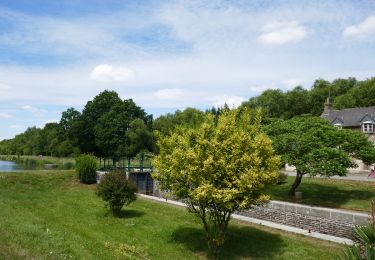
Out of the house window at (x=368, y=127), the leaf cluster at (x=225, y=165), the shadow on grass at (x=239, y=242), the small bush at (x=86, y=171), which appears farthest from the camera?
the house window at (x=368, y=127)

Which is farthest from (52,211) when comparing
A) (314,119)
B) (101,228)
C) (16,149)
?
(16,149)

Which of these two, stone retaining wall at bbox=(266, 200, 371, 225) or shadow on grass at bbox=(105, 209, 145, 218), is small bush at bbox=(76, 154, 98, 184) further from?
stone retaining wall at bbox=(266, 200, 371, 225)

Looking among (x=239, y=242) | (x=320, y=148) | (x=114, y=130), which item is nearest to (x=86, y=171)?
(x=320, y=148)

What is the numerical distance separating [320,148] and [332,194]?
510 cm

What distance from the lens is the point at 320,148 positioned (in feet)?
91.7

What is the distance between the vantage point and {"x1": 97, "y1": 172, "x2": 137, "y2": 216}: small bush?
76.6 ft

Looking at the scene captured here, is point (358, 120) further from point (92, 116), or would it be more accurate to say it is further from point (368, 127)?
point (92, 116)

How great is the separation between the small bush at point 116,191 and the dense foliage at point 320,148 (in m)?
11.4

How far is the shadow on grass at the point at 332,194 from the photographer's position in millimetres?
27672

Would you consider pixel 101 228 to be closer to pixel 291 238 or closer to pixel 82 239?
pixel 82 239

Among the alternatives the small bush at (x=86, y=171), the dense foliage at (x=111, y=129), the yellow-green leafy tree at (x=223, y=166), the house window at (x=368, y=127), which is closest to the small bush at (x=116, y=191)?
the yellow-green leafy tree at (x=223, y=166)

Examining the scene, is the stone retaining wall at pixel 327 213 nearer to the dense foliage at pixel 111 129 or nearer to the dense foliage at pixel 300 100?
the dense foliage at pixel 111 129

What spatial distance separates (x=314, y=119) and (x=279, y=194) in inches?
258

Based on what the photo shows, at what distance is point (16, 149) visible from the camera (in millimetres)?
146000
